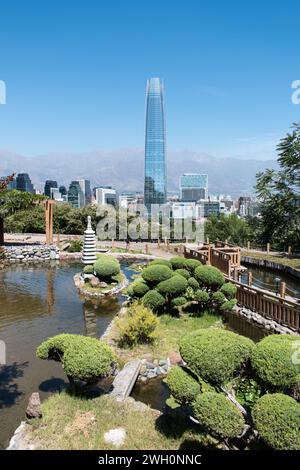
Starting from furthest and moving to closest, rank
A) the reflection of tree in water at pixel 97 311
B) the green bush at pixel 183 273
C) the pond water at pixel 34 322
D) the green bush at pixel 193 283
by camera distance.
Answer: the green bush at pixel 183 273 → the green bush at pixel 193 283 → the reflection of tree in water at pixel 97 311 → the pond water at pixel 34 322

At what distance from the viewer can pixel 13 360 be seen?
685 centimetres

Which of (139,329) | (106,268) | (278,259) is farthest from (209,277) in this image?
(278,259)

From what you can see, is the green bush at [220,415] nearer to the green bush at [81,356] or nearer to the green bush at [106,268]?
the green bush at [81,356]

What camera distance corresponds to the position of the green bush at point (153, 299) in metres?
8.80

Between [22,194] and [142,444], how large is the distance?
1883 cm

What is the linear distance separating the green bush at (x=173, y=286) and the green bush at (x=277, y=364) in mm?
4975

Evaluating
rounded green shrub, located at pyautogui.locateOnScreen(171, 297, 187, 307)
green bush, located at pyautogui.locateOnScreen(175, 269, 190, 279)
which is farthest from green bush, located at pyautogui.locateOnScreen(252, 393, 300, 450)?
green bush, located at pyautogui.locateOnScreen(175, 269, 190, 279)

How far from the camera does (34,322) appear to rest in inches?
361

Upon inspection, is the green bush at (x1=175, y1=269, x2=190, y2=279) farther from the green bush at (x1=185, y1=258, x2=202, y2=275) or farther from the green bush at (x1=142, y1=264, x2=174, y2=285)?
the green bush at (x1=142, y1=264, x2=174, y2=285)

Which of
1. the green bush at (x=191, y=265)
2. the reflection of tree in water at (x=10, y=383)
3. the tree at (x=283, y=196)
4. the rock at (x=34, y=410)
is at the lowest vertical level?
the reflection of tree in water at (x=10, y=383)

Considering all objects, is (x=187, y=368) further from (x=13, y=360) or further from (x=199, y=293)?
(x=199, y=293)

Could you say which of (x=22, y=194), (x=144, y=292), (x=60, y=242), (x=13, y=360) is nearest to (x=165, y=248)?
(x=60, y=242)

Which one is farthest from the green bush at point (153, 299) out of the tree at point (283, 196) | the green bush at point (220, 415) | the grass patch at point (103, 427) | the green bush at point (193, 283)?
the tree at point (283, 196)

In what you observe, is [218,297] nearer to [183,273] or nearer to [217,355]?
[183,273]
